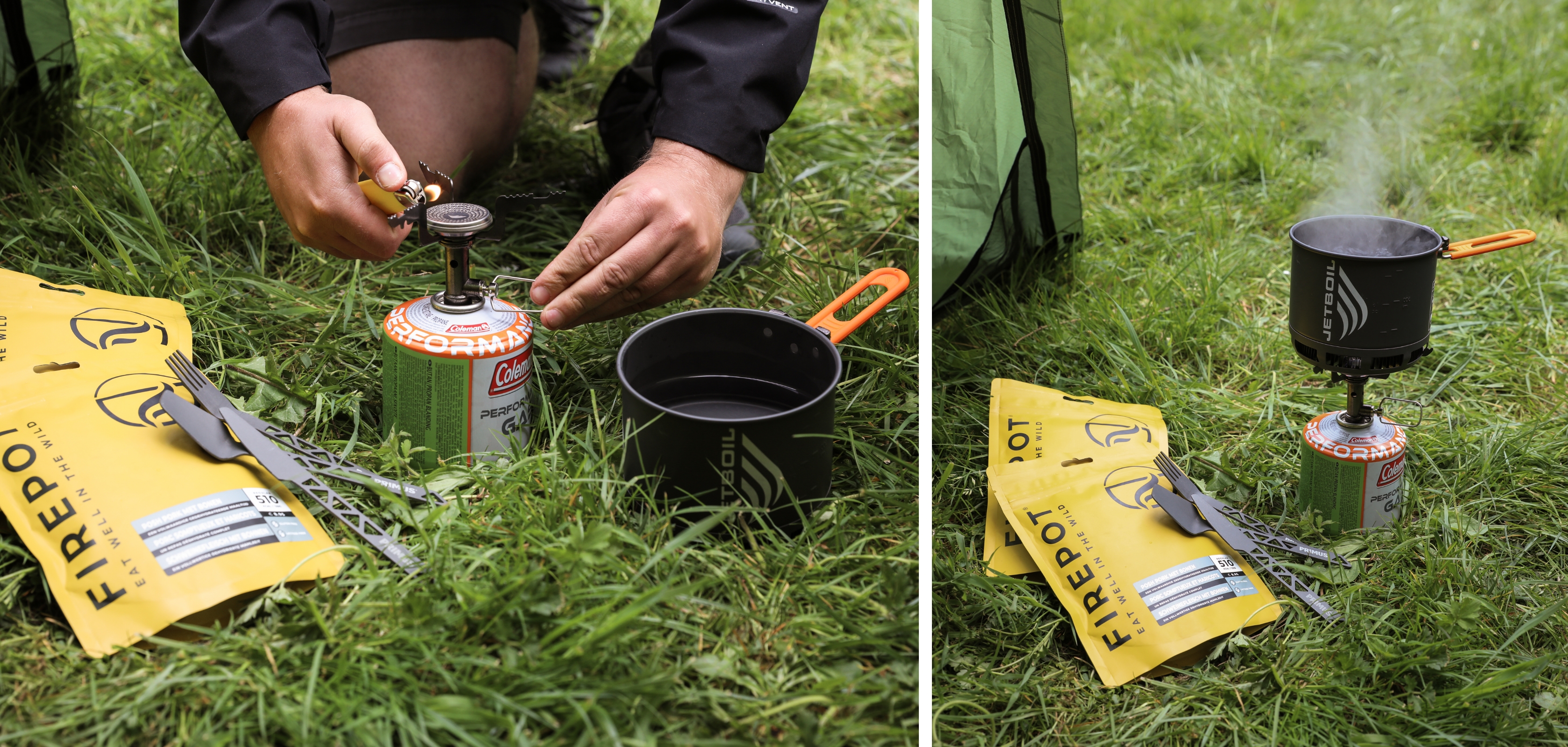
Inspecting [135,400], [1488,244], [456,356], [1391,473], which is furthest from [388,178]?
[1488,244]

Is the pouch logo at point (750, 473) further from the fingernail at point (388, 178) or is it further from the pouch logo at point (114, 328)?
the pouch logo at point (114, 328)

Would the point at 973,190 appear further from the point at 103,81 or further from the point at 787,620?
the point at 103,81

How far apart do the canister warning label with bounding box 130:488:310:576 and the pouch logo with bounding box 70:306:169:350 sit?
0.37 metres

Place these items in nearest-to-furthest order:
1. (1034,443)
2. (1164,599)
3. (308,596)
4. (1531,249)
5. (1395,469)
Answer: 1. (308,596)
2. (1164,599)
3. (1395,469)
4. (1034,443)
5. (1531,249)

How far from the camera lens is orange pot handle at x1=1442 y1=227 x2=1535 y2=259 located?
150 cm

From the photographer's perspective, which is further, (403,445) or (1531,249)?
(1531,249)

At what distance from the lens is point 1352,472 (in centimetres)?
145

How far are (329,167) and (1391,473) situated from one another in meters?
1.40

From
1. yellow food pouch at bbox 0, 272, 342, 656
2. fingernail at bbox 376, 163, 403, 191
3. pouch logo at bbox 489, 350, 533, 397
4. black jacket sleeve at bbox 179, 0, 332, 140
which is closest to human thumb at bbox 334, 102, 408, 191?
fingernail at bbox 376, 163, 403, 191

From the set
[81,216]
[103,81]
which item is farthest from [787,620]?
[103,81]

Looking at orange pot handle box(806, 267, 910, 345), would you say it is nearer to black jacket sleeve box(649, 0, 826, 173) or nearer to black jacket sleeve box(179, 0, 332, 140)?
black jacket sleeve box(649, 0, 826, 173)

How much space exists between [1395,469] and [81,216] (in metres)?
1.97

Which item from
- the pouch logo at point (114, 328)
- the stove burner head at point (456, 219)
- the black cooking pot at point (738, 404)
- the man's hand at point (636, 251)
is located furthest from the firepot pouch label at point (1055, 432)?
the pouch logo at point (114, 328)

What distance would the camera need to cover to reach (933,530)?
1.49 metres
